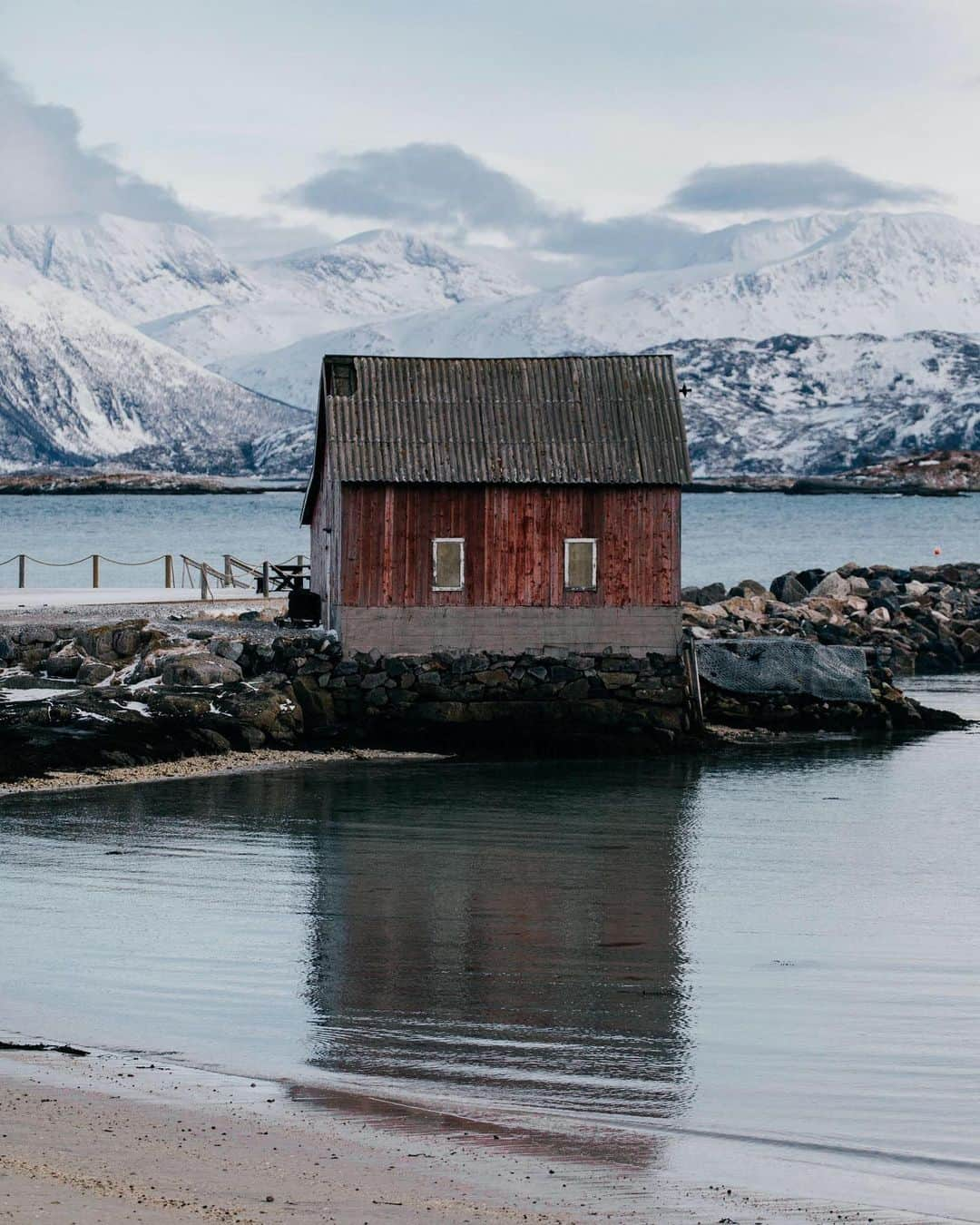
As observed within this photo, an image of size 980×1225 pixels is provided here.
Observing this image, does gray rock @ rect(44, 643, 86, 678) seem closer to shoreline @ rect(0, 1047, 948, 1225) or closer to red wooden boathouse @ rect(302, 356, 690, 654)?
red wooden boathouse @ rect(302, 356, 690, 654)

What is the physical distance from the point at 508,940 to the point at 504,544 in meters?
15.6

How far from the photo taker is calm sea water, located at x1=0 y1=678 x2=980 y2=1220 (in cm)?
1145

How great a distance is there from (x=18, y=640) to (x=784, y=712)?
1434 centimetres

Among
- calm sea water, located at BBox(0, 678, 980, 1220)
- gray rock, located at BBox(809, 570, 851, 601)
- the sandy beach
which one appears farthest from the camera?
gray rock, located at BBox(809, 570, 851, 601)

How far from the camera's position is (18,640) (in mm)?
32312

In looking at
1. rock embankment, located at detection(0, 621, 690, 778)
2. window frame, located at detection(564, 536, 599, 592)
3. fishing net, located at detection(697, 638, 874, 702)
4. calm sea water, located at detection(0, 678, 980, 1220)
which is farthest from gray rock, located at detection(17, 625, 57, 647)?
fishing net, located at detection(697, 638, 874, 702)

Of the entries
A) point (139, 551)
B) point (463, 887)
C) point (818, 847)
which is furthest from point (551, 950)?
point (139, 551)

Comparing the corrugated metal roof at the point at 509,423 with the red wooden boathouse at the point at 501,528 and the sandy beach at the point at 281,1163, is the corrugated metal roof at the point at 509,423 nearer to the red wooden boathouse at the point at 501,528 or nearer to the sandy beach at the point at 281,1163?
the red wooden boathouse at the point at 501,528

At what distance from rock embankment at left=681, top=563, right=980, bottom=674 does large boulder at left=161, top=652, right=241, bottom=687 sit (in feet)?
45.9

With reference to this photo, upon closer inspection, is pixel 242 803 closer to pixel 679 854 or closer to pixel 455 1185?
pixel 679 854

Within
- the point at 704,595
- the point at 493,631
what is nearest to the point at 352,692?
the point at 493,631

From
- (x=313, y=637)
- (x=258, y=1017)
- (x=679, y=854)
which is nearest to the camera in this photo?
(x=258, y=1017)

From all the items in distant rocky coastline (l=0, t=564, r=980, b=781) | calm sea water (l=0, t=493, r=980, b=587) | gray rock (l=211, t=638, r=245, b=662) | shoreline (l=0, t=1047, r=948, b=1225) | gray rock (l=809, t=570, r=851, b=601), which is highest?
calm sea water (l=0, t=493, r=980, b=587)

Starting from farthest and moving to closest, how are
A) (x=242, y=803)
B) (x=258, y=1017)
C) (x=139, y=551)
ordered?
(x=139, y=551) < (x=242, y=803) < (x=258, y=1017)
